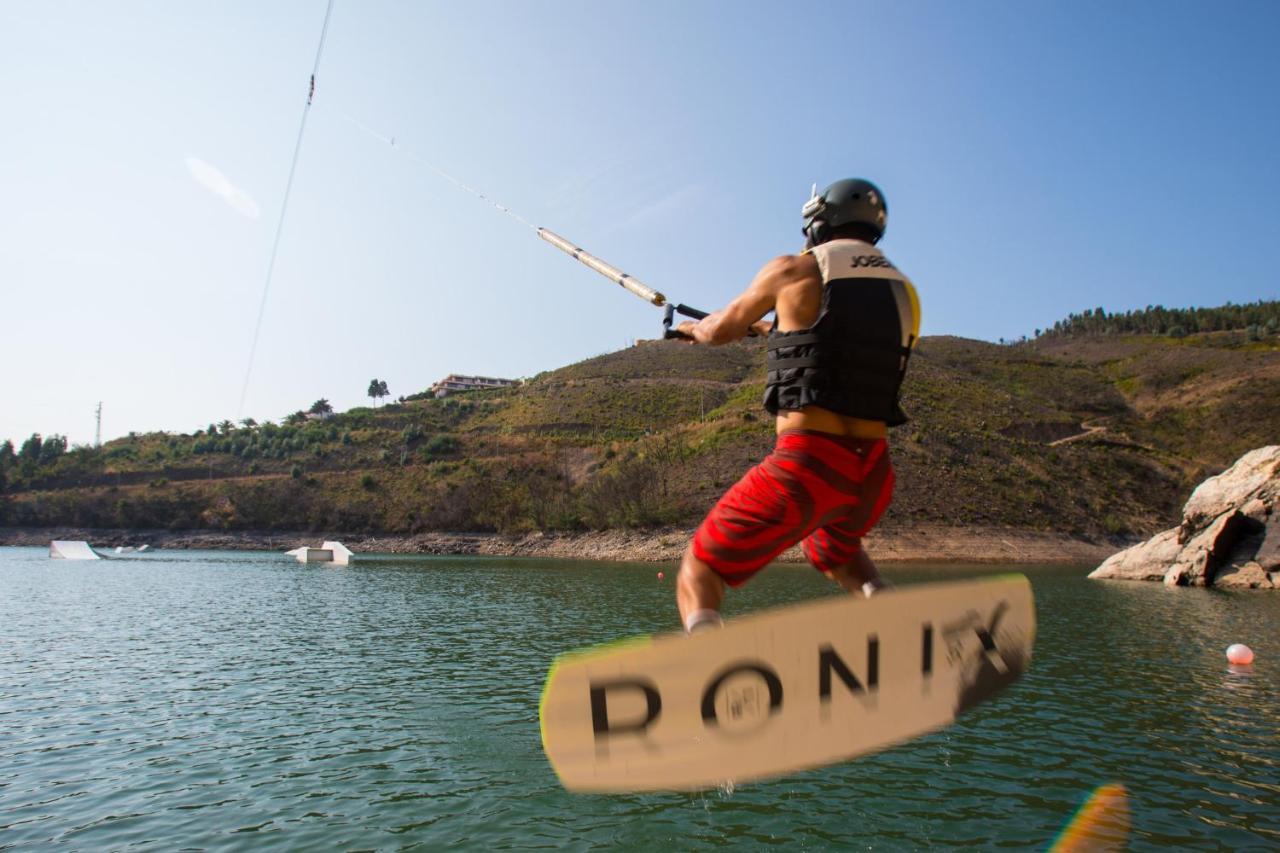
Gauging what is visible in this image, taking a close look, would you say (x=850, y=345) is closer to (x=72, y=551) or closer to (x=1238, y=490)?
(x=1238, y=490)

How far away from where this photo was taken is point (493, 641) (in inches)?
802

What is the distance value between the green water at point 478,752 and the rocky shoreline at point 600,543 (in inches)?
1416

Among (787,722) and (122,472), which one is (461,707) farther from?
(122,472)

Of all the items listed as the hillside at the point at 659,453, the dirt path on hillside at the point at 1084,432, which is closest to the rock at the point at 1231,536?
the hillside at the point at 659,453

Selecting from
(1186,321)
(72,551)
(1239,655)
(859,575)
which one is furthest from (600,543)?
(1186,321)

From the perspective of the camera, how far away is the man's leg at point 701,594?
3859mm

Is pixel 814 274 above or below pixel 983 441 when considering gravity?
below

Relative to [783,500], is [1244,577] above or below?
below

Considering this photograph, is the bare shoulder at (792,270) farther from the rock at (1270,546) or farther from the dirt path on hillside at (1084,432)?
the dirt path on hillside at (1084,432)

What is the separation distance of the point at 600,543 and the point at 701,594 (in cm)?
6665

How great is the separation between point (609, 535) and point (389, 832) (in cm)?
6312

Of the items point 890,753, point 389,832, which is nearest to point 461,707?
point 389,832

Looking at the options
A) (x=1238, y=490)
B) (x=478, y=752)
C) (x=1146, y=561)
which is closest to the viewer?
(x=478, y=752)

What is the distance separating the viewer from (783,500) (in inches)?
149
